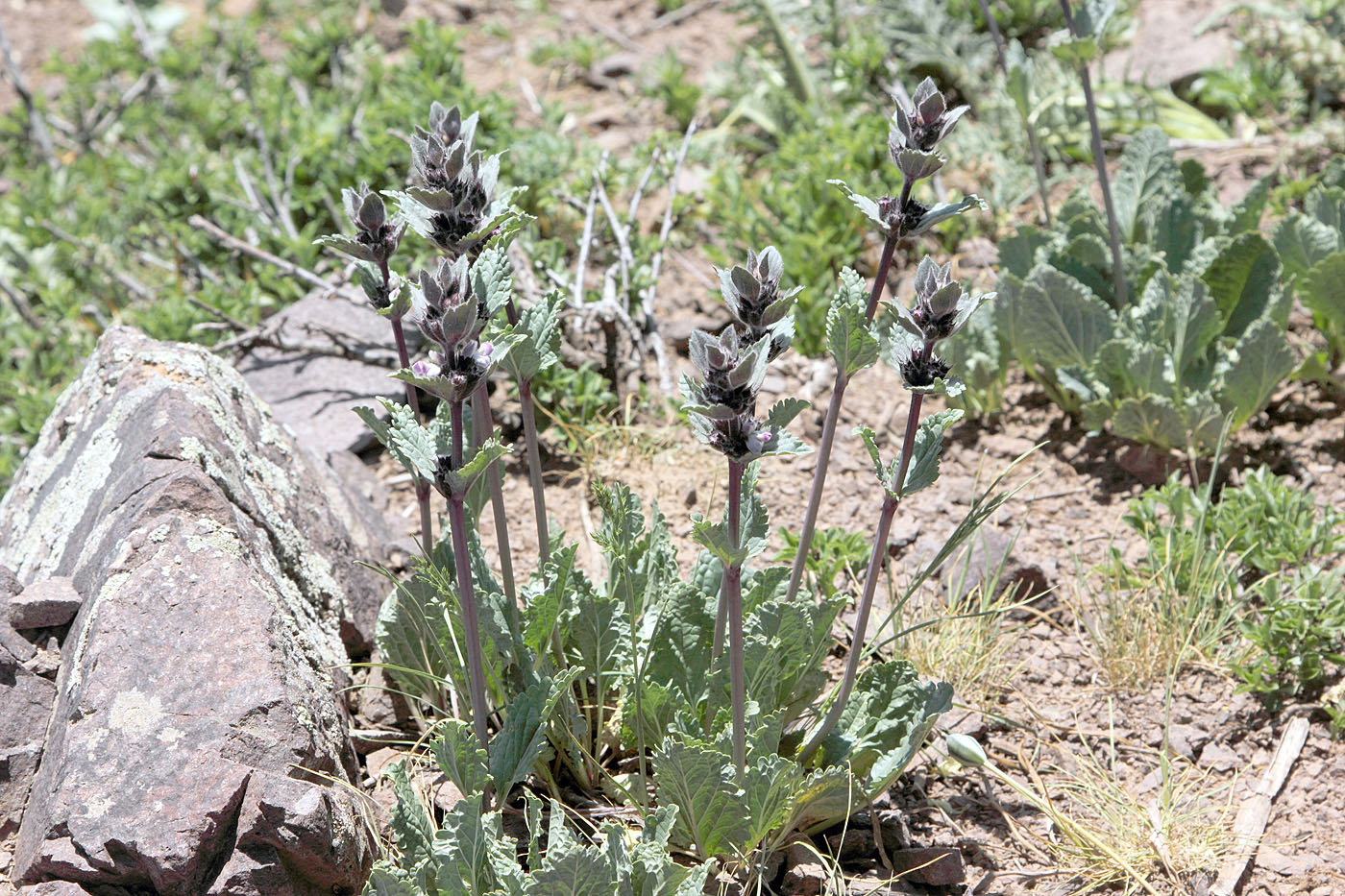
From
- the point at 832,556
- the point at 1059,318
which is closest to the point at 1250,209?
the point at 1059,318

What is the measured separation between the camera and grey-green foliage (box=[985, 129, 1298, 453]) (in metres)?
3.47

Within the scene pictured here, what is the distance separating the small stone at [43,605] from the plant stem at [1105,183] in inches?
121

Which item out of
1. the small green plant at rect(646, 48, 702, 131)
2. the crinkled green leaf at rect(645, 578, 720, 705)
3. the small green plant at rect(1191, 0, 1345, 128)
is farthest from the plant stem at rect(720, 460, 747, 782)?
the small green plant at rect(1191, 0, 1345, 128)

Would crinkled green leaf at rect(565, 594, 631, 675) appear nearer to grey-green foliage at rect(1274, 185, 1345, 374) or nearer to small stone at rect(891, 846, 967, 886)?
small stone at rect(891, 846, 967, 886)

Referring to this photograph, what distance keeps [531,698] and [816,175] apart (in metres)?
2.90

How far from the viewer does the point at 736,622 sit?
6.64 ft

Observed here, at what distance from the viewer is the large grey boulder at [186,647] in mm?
2064

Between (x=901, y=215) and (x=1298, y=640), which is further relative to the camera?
(x=1298, y=640)

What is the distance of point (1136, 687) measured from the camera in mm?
3016

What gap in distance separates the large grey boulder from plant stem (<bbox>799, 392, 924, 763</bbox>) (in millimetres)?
978

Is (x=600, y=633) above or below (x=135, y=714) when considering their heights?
below

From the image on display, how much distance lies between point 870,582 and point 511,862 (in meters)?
0.86

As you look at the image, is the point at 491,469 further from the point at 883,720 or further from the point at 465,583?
the point at 883,720

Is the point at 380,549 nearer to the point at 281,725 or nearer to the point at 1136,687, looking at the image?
the point at 281,725
